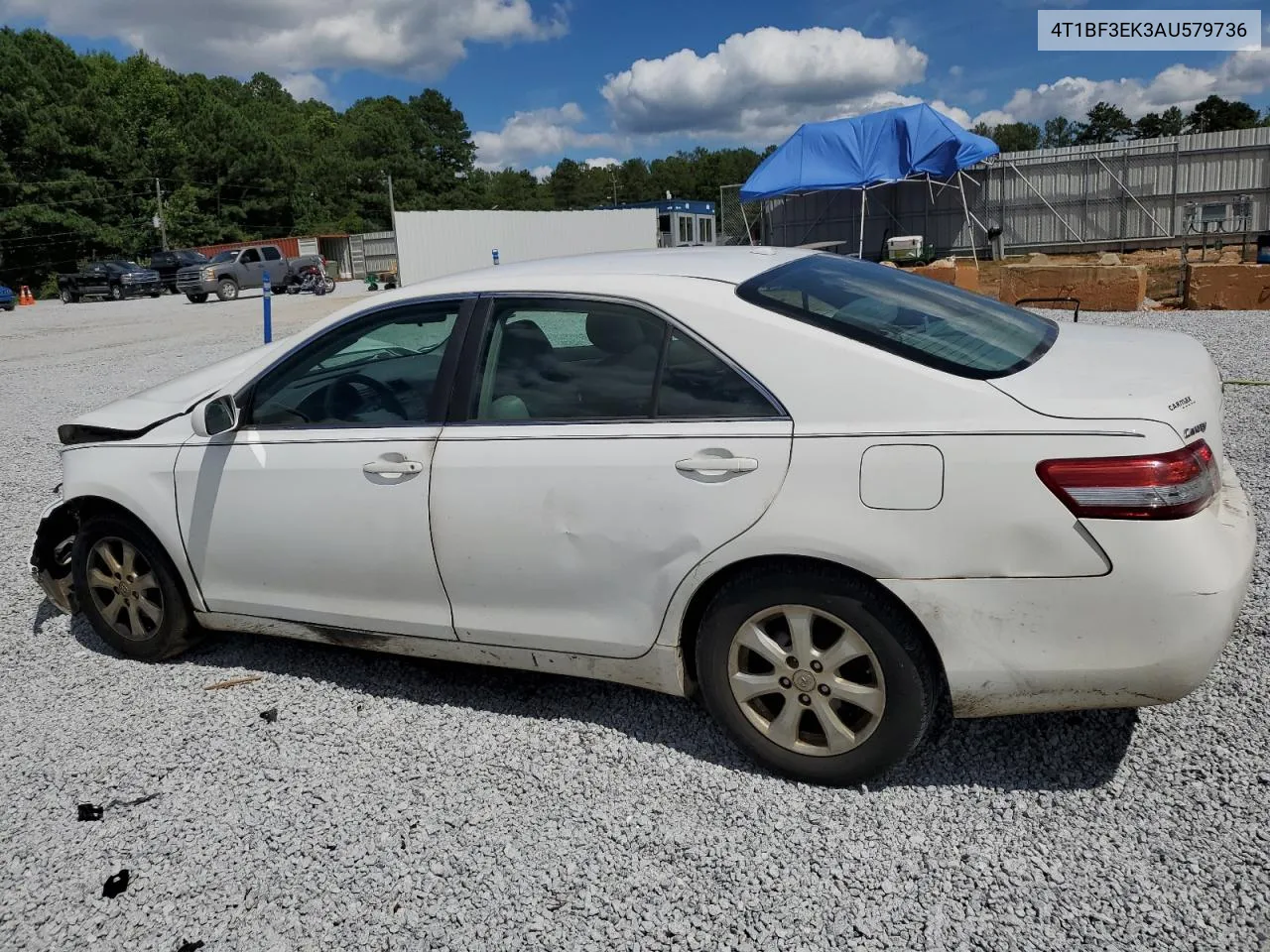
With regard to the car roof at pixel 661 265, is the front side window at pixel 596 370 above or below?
below

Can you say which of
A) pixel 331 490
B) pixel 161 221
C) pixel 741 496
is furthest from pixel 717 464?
pixel 161 221

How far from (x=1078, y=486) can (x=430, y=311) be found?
2.20 m

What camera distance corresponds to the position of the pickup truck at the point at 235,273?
110 ft

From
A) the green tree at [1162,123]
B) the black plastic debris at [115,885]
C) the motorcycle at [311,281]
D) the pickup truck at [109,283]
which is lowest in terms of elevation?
the black plastic debris at [115,885]

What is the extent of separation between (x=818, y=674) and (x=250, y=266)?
3620cm

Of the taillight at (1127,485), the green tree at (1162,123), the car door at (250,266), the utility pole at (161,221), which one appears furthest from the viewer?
the green tree at (1162,123)

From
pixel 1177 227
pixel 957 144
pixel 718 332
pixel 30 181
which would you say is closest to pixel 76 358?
pixel 718 332

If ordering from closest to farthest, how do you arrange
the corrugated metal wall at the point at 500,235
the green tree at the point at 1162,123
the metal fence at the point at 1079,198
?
the corrugated metal wall at the point at 500,235
the metal fence at the point at 1079,198
the green tree at the point at 1162,123

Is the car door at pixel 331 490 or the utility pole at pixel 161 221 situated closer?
the car door at pixel 331 490

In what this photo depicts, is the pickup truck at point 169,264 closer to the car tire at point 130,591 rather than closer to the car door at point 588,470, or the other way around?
the car tire at point 130,591

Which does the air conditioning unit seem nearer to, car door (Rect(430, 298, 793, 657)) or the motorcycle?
the motorcycle

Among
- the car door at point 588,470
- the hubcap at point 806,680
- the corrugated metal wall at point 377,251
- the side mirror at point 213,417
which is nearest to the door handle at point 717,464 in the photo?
the car door at point 588,470

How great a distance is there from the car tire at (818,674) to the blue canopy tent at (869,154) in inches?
1005

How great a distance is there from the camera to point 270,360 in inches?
146
